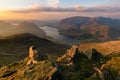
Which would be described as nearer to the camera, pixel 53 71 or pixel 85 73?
pixel 53 71

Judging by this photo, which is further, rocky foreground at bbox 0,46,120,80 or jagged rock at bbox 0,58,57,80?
rocky foreground at bbox 0,46,120,80

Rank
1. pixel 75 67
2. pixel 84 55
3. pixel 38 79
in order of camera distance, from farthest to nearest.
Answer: pixel 84 55 < pixel 75 67 < pixel 38 79

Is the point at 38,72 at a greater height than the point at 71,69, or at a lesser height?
greater

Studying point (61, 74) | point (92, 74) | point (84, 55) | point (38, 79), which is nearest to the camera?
point (38, 79)

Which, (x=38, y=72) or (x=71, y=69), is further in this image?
(x=71, y=69)

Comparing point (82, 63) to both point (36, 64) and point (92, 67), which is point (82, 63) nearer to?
point (92, 67)

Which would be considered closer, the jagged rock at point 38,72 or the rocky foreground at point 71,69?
the jagged rock at point 38,72

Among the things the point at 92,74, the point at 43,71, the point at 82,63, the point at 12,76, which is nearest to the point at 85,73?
the point at 92,74
